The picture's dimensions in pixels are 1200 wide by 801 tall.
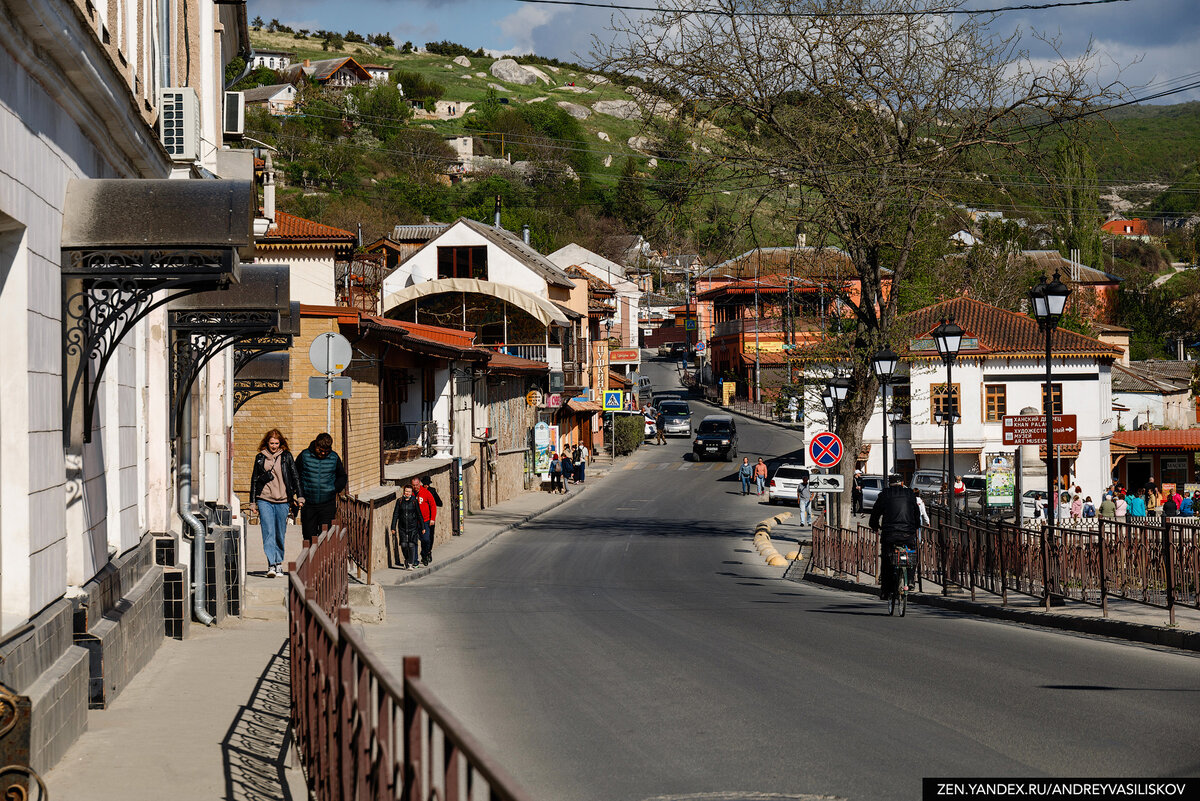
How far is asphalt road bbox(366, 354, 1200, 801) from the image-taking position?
6872 millimetres

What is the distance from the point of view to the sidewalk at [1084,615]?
1249cm

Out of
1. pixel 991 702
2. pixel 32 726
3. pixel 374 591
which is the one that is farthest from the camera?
pixel 374 591

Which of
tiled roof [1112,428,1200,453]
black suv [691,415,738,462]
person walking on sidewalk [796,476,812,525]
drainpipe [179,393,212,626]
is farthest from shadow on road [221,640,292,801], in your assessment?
tiled roof [1112,428,1200,453]

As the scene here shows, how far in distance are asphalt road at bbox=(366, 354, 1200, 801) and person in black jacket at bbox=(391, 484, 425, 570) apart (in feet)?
15.8

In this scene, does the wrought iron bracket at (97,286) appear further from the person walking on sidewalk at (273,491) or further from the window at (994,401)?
the window at (994,401)

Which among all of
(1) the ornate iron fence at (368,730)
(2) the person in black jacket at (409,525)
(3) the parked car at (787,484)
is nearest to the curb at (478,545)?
(2) the person in black jacket at (409,525)

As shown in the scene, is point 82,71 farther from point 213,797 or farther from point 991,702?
point 991,702

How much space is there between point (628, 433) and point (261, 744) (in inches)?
2459

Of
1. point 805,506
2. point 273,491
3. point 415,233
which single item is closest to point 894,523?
point 273,491

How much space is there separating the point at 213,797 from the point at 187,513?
7.37 m

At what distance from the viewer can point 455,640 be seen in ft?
43.8

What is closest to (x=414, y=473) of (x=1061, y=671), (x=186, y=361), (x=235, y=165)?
(x=235, y=165)

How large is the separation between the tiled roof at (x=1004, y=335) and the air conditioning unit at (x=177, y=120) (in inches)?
1652

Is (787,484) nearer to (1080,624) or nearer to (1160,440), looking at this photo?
(1160,440)
